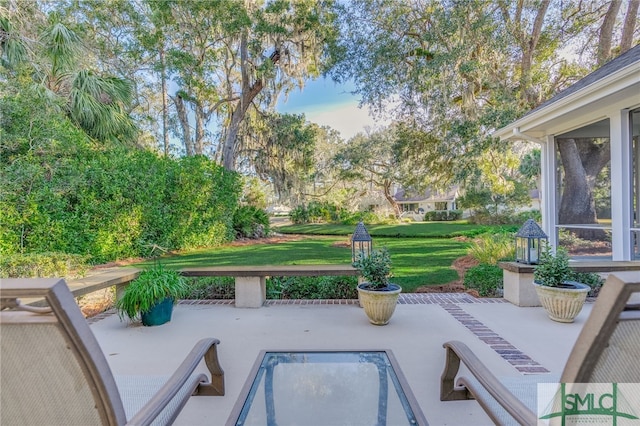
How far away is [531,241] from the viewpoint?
4.41 metres

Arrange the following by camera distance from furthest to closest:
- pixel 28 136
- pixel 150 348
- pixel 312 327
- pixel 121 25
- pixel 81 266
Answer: pixel 121 25
pixel 28 136
pixel 81 266
pixel 312 327
pixel 150 348

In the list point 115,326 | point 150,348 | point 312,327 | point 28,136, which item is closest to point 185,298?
point 115,326

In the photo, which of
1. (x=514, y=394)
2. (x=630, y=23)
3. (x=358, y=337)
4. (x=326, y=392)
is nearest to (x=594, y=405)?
(x=514, y=394)

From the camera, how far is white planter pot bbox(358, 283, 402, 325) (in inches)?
144

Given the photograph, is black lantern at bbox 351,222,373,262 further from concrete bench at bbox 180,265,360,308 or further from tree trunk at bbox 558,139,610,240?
tree trunk at bbox 558,139,610,240

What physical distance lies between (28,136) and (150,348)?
5.32m

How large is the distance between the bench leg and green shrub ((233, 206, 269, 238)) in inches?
317

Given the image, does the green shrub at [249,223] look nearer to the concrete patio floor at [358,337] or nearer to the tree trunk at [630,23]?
the concrete patio floor at [358,337]

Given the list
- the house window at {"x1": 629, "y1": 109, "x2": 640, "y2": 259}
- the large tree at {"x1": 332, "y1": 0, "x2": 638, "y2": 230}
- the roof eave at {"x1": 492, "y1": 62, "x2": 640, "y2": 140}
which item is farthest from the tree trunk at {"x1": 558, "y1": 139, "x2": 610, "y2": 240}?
the large tree at {"x1": 332, "y1": 0, "x2": 638, "y2": 230}

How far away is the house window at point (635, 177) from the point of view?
179 inches

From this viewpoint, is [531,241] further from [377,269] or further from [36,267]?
[36,267]

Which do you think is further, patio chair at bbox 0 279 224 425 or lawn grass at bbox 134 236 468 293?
lawn grass at bbox 134 236 468 293

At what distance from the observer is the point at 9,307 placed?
3.27ft

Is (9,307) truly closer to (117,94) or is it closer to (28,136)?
(28,136)
